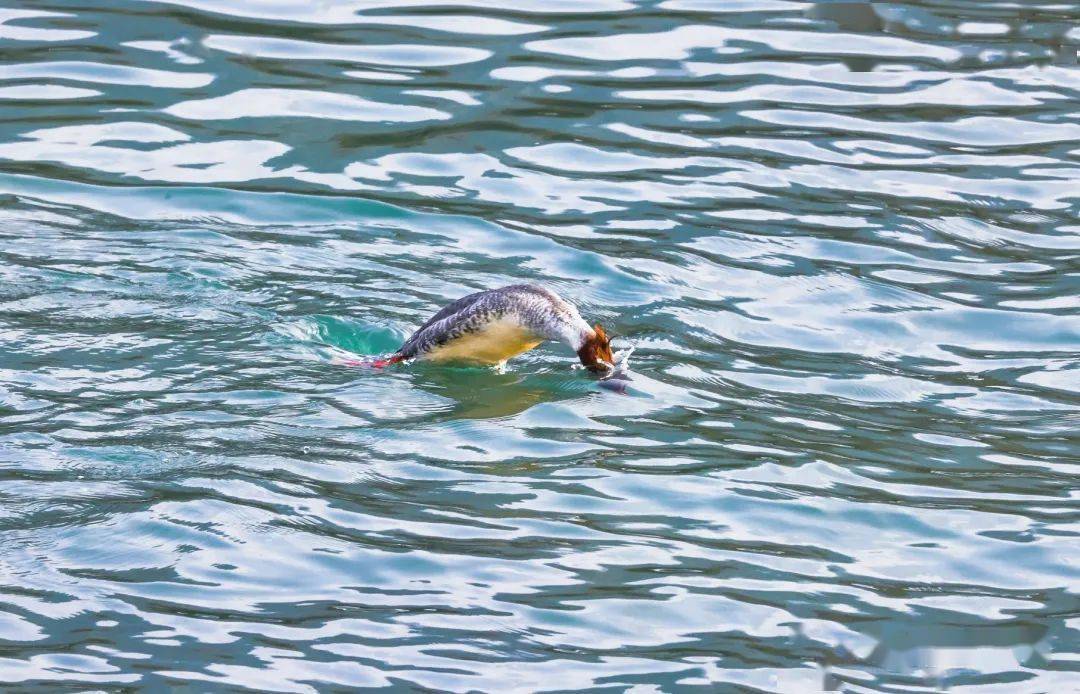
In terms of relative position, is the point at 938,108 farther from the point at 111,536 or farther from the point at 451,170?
the point at 111,536

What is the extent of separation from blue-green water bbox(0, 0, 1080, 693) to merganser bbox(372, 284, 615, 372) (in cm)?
24

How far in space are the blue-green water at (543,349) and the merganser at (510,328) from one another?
0.77 ft

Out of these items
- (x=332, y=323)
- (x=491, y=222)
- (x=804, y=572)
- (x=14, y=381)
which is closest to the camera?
(x=804, y=572)

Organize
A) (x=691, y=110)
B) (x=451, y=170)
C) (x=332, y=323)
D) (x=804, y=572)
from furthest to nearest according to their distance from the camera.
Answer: (x=691, y=110)
(x=451, y=170)
(x=332, y=323)
(x=804, y=572)

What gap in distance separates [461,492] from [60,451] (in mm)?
1855

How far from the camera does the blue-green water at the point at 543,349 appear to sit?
6508 millimetres

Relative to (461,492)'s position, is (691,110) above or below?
above

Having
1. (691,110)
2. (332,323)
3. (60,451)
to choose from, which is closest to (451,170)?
(691,110)

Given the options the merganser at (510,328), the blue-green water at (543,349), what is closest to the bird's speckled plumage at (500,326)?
the merganser at (510,328)

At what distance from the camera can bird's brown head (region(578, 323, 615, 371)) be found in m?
9.17

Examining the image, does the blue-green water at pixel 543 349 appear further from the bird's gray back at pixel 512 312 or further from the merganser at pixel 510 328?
the bird's gray back at pixel 512 312

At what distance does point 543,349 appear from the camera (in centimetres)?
1019

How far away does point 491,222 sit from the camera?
39.0ft

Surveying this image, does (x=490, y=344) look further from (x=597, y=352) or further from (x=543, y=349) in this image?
(x=543, y=349)
